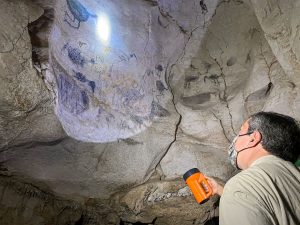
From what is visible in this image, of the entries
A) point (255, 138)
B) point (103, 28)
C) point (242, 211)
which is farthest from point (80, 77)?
point (242, 211)

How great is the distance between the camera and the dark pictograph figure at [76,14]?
8.85 ft

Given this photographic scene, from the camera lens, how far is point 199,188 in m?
1.83

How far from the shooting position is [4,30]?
2072 mm

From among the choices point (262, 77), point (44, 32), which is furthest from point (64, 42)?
point (262, 77)

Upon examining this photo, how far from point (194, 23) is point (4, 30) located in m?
1.79

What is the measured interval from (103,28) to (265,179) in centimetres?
223

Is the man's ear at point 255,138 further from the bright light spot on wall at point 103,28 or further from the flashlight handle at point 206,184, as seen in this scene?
the bright light spot on wall at point 103,28

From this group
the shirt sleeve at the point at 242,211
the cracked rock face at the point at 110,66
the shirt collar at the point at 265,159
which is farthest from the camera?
the cracked rock face at the point at 110,66

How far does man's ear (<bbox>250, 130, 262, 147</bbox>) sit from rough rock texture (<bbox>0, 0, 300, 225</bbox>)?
4.13 ft

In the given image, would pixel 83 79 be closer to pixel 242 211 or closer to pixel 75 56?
pixel 75 56

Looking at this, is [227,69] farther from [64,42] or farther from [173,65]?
[64,42]

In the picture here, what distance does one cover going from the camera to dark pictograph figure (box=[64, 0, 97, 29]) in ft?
8.85

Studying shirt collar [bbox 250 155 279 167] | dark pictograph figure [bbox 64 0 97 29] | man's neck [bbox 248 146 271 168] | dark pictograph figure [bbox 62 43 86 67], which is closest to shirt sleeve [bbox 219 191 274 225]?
shirt collar [bbox 250 155 279 167]

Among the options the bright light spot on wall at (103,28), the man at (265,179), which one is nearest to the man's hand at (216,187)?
the man at (265,179)
